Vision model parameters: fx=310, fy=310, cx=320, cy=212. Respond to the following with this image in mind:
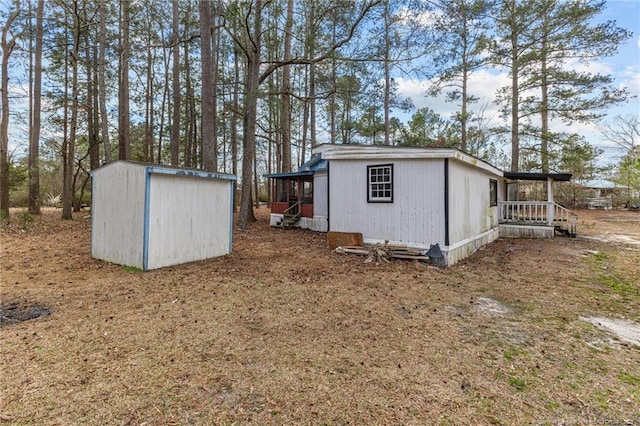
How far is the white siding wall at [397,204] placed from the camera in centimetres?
720

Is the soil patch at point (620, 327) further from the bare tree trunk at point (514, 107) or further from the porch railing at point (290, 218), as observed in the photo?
the bare tree trunk at point (514, 107)

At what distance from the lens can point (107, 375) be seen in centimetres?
257

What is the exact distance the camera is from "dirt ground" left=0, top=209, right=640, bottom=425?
2.22m

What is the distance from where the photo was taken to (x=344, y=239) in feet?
27.4

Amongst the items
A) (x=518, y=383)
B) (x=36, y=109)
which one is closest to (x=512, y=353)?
(x=518, y=383)

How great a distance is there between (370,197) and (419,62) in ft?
16.8

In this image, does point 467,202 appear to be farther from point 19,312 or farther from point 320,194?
point 19,312

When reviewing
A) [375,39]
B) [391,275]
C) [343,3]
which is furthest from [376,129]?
[391,275]

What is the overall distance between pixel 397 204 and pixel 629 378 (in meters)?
5.36

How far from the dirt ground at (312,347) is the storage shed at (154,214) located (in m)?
0.49

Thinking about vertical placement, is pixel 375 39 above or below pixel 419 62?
above

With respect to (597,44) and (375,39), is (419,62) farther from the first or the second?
(597,44)

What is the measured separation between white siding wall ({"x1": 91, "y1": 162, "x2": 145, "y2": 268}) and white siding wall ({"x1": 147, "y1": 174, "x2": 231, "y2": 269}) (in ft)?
0.83

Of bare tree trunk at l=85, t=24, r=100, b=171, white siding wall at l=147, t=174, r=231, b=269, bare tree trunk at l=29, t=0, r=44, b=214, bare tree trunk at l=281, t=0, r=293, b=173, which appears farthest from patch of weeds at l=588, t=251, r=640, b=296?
bare tree trunk at l=29, t=0, r=44, b=214
